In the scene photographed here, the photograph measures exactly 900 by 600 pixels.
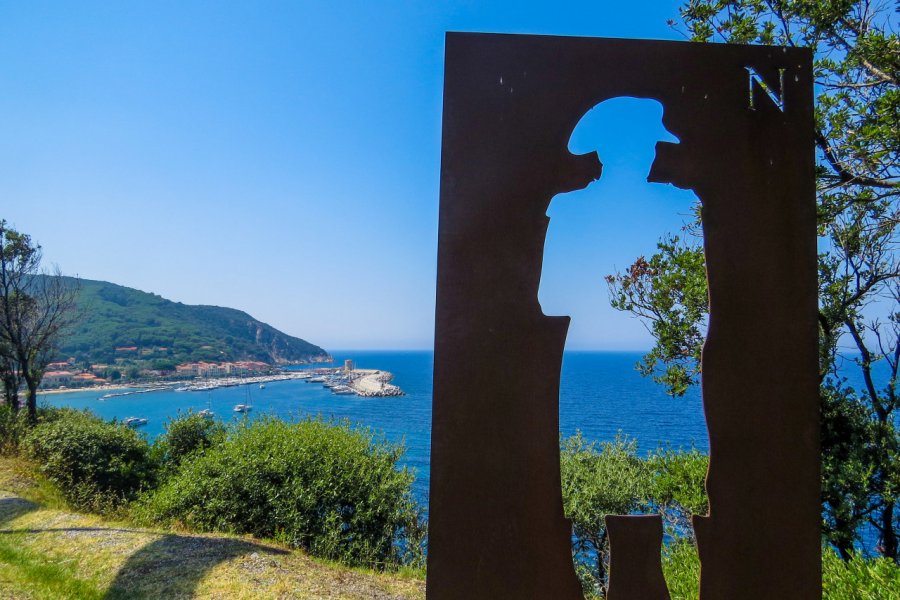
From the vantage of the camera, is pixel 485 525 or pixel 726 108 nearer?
pixel 485 525

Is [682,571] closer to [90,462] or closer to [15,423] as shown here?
[90,462]

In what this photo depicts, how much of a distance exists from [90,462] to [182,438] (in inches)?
58.5

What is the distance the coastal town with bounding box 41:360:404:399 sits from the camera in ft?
100

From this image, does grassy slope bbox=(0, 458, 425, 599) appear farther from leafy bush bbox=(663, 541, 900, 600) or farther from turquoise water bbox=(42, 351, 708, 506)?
turquoise water bbox=(42, 351, 708, 506)

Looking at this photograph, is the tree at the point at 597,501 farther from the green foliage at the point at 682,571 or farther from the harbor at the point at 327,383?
the harbor at the point at 327,383

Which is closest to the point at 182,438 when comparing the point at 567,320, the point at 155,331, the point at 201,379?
the point at 567,320

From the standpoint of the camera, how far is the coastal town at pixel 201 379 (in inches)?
1205

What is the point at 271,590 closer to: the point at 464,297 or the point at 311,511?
the point at 311,511

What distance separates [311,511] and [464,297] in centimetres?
494

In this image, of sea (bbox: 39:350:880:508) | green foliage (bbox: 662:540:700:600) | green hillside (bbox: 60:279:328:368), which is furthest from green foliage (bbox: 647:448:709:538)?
green hillside (bbox: 60:279:328:368)

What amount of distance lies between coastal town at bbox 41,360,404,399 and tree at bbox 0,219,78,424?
51.4ft

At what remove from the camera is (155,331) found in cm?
3556

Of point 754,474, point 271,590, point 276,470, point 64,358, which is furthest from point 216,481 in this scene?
point 64,358

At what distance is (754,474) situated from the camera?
2.06 m
